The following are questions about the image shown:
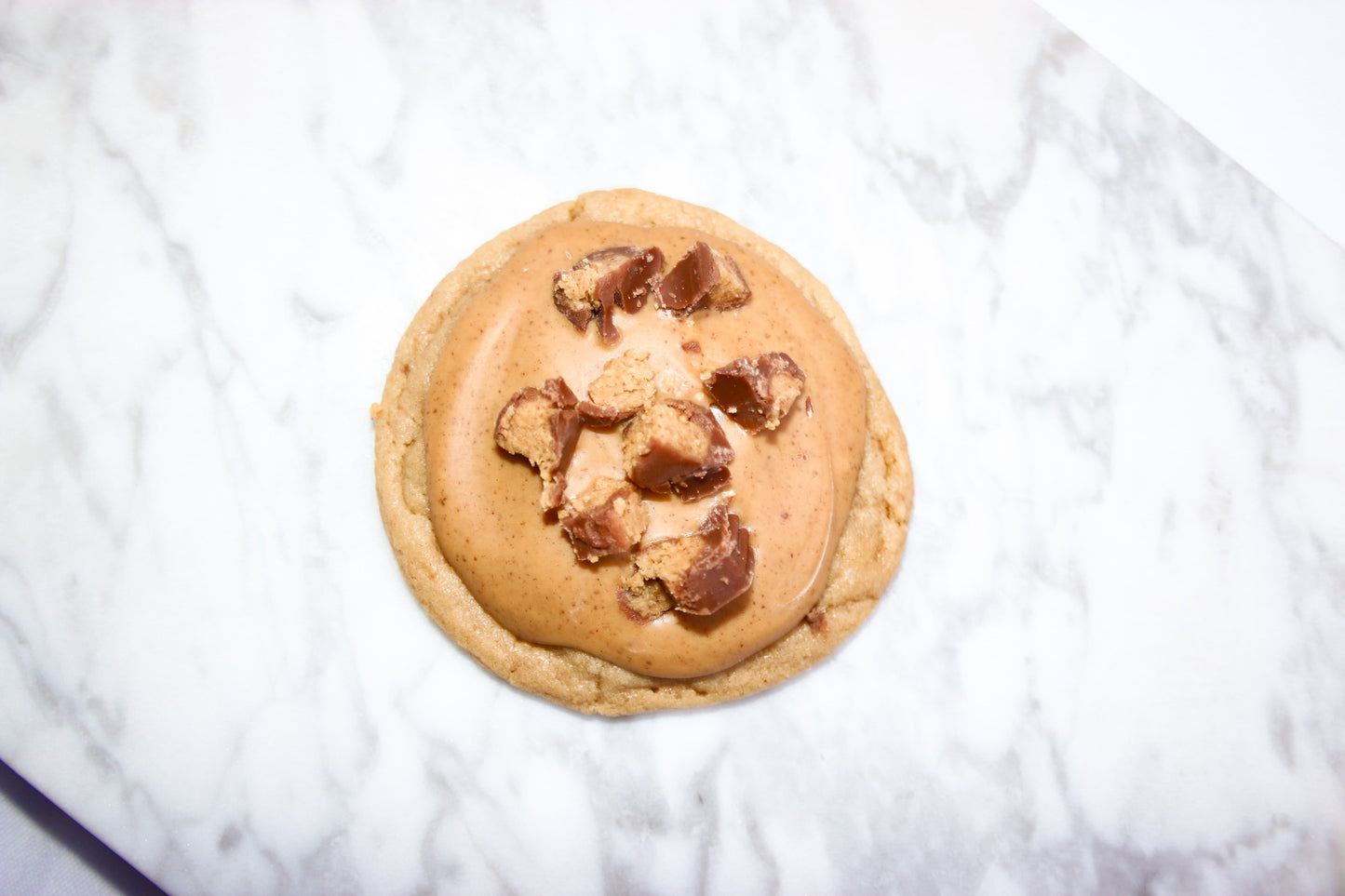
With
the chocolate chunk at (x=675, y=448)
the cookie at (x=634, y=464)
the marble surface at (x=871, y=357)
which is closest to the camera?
the chocolate chunk at (x=675, y=448)

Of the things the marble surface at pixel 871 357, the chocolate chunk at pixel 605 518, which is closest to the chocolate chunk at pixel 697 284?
the chocolate chunk at pixel 605 518

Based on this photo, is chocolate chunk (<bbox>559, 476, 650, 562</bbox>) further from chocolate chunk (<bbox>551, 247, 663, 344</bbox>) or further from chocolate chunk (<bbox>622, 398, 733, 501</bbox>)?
chocolate chunk (<bbox>551, 247, 663, 344</bbox>)

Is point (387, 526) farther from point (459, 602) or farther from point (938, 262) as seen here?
point (938, 262)

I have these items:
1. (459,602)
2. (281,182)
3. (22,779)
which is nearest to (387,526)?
(459,602)

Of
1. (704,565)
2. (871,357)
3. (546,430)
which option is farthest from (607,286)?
(871,357)

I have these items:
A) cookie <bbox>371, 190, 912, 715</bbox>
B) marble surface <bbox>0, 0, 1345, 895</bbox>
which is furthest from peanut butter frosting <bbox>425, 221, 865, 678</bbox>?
marble surface <bbox>0, 0, 1345, 895</bbox>

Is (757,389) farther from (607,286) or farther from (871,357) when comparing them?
(871,357)

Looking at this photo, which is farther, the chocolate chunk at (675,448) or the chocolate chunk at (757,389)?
the chocolate chunk at (757,389)

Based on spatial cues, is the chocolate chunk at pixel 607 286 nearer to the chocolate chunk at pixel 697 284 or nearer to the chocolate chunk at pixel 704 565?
the chocolate chunk at pixel 697 284
